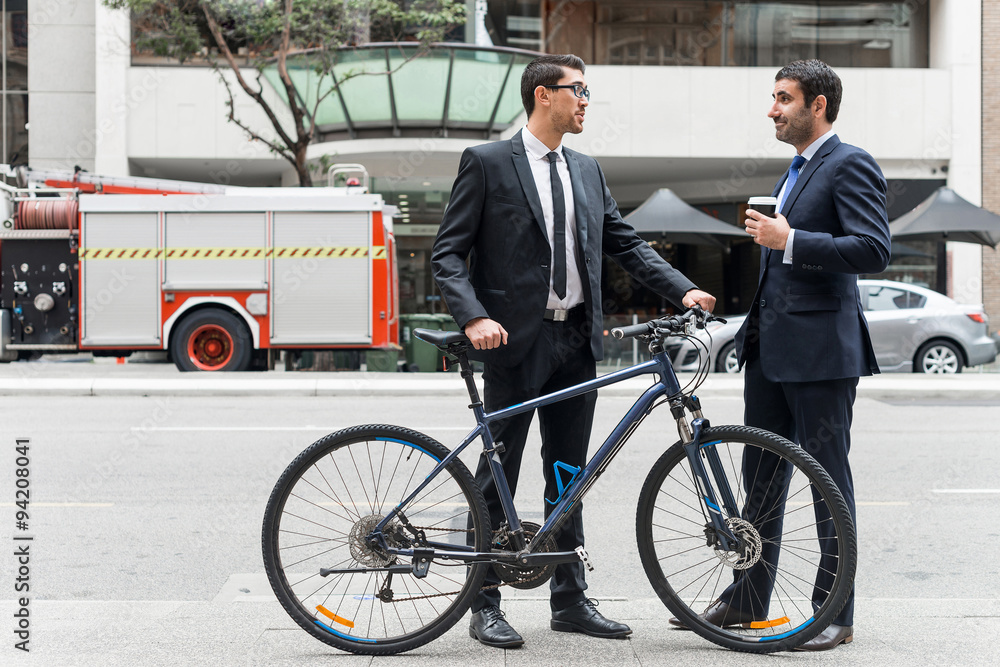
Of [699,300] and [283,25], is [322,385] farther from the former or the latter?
[699,300]

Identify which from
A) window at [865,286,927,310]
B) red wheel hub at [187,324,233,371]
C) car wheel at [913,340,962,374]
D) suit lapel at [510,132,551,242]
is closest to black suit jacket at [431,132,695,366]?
suit lapel at [510,132,551,242]

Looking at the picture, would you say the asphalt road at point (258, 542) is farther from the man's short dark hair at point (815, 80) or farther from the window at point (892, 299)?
the window at point (892, 299)

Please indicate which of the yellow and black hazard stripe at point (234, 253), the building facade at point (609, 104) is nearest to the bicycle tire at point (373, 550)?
the yellow and black hazard stripe at point (234, 253)

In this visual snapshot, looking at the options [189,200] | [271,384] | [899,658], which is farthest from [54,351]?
[899,658]

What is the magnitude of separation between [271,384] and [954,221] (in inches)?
474

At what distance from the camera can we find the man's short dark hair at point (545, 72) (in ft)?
12.1

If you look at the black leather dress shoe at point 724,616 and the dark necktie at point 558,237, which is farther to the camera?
the dark necktie at point 558,237

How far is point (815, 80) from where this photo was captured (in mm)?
3619

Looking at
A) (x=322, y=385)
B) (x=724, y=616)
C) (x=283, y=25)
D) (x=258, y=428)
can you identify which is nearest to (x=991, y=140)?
(x=283, y=25)

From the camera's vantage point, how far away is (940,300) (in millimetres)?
15836

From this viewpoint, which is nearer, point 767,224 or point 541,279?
point 767,224

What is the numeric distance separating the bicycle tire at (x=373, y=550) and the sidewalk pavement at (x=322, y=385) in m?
9.11

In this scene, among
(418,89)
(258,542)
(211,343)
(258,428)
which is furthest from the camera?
(418,89)

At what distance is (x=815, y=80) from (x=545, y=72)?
944 millimetres
